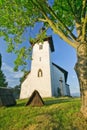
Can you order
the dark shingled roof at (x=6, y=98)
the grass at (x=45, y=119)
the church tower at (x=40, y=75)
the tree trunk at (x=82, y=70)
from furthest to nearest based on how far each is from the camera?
the church tower at (x=40, y=75) < the dark shingled roof at (x=6, y=98) < the tree trunk at (x=82, y=70) < the grass at (x=45, y=119)

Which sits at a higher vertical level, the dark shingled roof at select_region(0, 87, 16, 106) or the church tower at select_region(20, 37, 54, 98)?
the church tower at select_region(20, 37, 54, 98)

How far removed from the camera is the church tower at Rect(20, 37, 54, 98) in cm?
3772

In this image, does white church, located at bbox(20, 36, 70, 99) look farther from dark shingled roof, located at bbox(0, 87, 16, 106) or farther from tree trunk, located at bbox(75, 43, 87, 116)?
tree trunk, located at bbox(75, 43, 87, 116)

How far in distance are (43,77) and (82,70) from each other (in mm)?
25503

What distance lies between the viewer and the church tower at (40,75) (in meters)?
37.7

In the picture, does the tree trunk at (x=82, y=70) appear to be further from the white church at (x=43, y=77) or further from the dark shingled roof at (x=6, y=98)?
the white church at (x=43, y=77)

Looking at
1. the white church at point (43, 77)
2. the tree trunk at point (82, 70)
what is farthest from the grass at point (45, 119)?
the white church at point (43, 77)

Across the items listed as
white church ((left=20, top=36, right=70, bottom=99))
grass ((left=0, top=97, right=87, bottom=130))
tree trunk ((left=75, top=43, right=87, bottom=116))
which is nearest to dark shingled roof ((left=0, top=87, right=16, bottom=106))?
grass ((left=0, top=97, right=87, bottom=130))

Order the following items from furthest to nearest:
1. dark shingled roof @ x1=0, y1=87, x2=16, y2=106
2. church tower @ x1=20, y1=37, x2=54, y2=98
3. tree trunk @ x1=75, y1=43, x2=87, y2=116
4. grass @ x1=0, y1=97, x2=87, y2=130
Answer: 1. church tower @ x1=20, y1=37, x2=54, y2=98
2. dark shingled roof @ x1=0, y1=87, x2=16, y2=106
3. tree trunk @ x1=75, y1=43, x2=87, y2=116
4. grass @ x1=0, y1=97, x2=87, y2=130

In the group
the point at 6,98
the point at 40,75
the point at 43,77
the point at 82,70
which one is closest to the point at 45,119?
the point at 82,70

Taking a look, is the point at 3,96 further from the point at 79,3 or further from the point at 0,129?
the point at 79,3

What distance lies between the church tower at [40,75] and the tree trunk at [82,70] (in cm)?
2380

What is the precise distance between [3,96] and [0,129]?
6324 millimetres

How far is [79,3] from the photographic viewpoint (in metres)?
14.8
